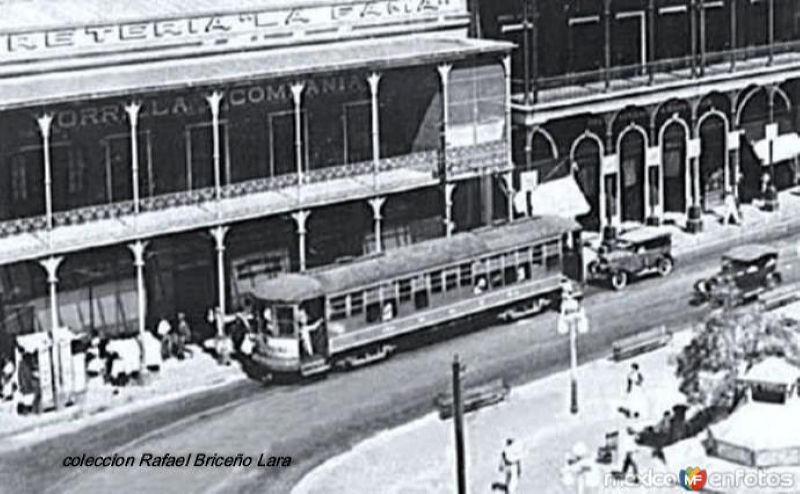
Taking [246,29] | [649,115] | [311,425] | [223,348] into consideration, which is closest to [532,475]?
[311,425]

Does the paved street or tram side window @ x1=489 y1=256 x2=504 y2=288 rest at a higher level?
tram side window @ x1=489 y1=256 x2=504 y2=288

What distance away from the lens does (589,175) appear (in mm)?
61875

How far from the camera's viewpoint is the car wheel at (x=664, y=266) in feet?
183

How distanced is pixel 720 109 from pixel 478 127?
1367cm

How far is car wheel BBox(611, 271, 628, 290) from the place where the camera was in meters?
54.5

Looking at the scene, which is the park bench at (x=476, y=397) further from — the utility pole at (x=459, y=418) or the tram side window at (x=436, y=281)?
the utility pole at (x=459, y=418)

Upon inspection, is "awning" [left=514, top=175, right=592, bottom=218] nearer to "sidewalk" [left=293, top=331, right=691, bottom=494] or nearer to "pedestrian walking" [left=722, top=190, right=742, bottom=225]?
"pedestrian walking" [left=722, top=190, right=742, bottom=225]

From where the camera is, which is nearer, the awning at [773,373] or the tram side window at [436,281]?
the awning at [773,373]

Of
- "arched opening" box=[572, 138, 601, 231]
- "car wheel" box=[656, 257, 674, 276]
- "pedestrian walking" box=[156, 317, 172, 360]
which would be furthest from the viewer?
"arched opening" box=[572, 138, 601, 231]

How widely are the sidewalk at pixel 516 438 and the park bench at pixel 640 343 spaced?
547 millimetres

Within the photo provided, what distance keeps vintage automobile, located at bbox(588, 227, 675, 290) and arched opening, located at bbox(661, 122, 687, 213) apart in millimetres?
9080

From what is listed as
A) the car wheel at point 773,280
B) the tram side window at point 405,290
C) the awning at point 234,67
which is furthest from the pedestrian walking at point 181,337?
the car wheel at point 773,280

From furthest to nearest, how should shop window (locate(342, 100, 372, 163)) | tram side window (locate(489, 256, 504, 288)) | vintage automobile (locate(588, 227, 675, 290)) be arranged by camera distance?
vintage automobile (locate(588, 227, 675, 290))
shop window (locate(342, 100, 372, 163))
tram side window (locate(489, 256, 504, 288))

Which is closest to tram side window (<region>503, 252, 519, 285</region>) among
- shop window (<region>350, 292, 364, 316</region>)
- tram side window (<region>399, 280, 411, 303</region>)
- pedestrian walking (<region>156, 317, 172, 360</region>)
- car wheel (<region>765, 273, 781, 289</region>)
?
tram side window (<region>399, 280, 411, 303</region>)
